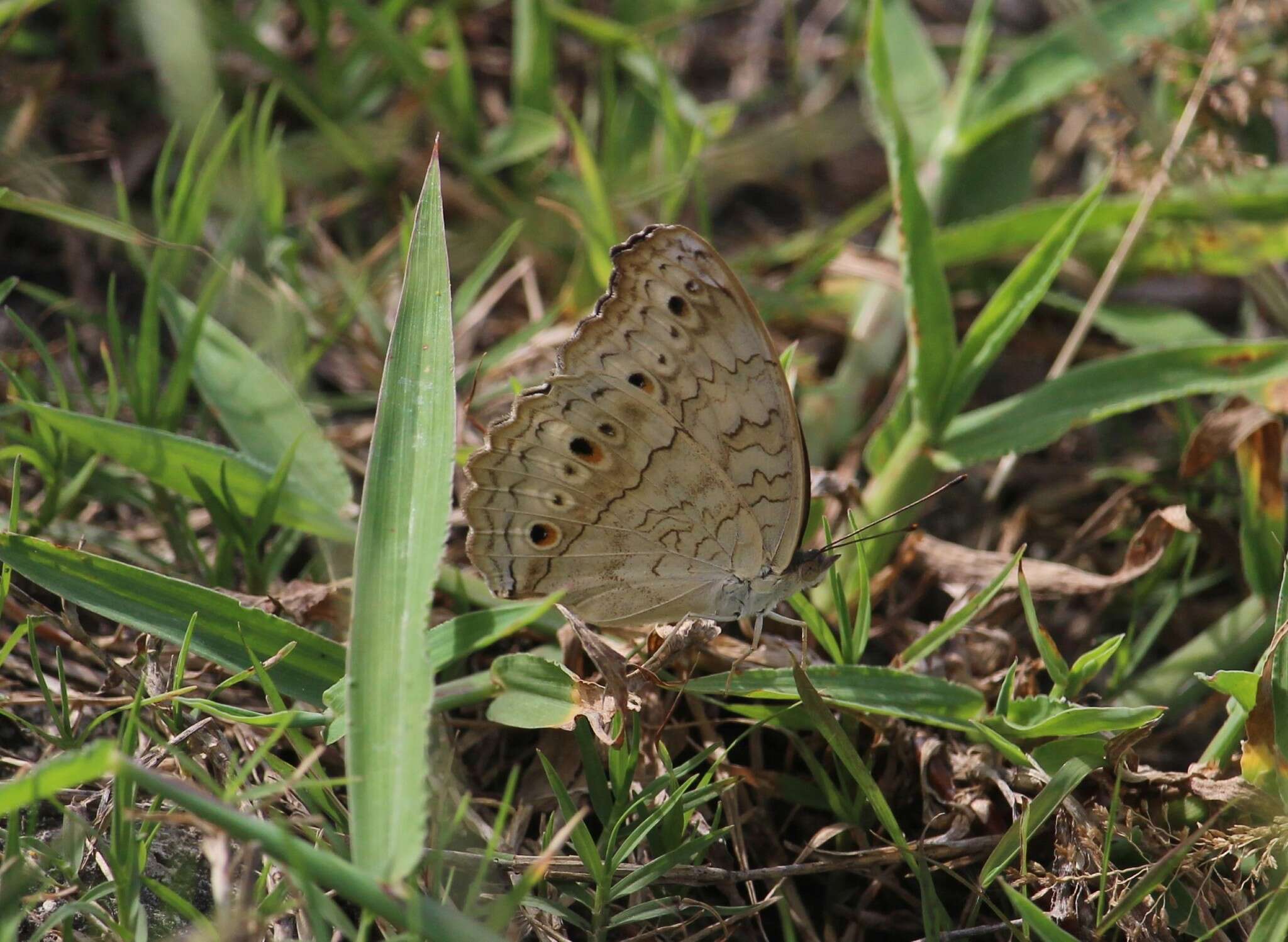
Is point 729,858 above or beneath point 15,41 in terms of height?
beneath

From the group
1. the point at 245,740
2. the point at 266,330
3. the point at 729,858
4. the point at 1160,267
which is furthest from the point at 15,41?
the point at 1160,267

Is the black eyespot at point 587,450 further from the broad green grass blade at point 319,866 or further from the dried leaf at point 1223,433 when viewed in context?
the dried leaf at point 1223,433

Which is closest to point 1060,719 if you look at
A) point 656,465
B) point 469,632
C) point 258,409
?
point 656,465

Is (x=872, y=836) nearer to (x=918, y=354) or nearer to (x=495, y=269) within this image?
(x=918, y=354)

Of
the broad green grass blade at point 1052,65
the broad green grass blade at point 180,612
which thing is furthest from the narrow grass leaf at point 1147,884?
the broad green grass blade at point 1052,65

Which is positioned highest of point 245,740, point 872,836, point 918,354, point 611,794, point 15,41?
point 15,41

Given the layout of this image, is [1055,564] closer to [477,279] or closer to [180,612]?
Answer: [477,279]
